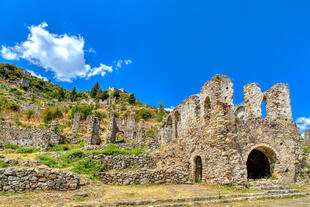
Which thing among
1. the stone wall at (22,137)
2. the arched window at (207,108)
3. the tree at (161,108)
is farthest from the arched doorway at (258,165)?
the tree at (161,108)

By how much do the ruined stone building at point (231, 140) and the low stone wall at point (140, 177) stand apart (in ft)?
5.27

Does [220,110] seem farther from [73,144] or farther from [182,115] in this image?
[73,144]

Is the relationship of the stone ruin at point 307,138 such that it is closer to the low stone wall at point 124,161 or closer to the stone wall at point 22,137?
the low stone wall at point 124,161

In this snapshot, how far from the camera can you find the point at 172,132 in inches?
798

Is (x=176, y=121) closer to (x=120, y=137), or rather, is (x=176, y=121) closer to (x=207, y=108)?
(x=207, y=108)

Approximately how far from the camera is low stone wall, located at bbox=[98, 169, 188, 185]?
1078 cm

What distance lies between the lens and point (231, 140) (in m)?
11.4

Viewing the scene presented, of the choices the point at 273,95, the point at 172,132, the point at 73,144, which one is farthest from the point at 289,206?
the point at 73,144

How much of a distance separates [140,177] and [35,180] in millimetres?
5367

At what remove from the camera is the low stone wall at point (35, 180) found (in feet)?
25.0

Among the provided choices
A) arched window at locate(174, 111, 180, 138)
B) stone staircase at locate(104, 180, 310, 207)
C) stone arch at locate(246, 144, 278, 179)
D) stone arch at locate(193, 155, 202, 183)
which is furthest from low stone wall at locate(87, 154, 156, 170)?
stone arch at locate(246, 144, 278, 179)

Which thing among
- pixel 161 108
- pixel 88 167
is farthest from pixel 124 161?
pixel 161 108

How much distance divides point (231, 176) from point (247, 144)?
278 cm

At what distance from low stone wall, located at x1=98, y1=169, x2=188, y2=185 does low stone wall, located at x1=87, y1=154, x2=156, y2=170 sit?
175 cm
